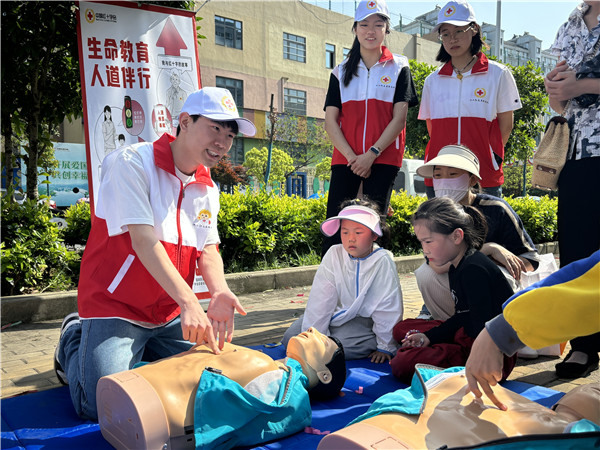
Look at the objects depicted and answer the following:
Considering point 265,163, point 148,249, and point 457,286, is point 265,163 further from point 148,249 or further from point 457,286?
point 148,249

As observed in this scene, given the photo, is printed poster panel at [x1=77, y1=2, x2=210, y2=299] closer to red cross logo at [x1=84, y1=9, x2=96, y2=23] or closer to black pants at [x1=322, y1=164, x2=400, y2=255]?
red cross logo at [x1=84, y1=9, x2=96, y2=23]

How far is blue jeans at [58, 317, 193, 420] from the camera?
237 centimetres

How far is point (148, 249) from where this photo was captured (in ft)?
7.47

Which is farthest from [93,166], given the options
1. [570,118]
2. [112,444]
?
[570,118]

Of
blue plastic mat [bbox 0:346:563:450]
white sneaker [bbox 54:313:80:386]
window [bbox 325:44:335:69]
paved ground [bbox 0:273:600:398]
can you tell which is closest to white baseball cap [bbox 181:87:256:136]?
white sneaker [bbox 54:313:80:386]

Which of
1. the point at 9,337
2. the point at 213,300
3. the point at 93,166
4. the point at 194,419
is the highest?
the point at 93,166

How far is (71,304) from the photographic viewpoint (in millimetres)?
4594

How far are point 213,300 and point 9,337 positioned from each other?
105 inches

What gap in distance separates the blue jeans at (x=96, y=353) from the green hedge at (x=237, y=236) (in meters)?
2.36

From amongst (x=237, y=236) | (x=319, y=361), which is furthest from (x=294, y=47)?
(x=319, y=361)

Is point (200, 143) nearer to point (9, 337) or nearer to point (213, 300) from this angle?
point (213, 300)

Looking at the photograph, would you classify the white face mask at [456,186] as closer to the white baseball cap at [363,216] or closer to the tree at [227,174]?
the white baseball cap at [363,216]

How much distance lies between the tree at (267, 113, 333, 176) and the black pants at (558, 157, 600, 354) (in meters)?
23.7

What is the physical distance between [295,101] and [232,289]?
25211 millimetres
